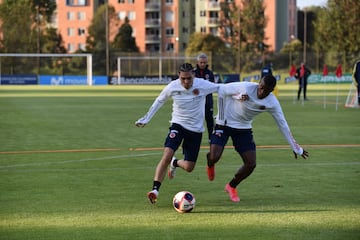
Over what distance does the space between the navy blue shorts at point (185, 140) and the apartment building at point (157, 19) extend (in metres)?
106

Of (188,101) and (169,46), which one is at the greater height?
(169,46)

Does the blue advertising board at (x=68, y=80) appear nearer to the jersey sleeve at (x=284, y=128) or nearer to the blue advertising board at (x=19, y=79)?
the blue advertising board at (x=19, y=79)

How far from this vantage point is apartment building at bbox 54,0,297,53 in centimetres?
12019

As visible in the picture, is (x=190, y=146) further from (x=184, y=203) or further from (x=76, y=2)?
(x=76, y=2)

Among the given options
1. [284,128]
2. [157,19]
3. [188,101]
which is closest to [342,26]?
[157,19]

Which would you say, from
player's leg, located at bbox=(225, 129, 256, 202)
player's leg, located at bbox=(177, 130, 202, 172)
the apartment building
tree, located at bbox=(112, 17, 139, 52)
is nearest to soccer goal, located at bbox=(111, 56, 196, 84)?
tree, located at bbox=(112, 17, 139, 52)

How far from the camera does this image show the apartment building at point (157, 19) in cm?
12019

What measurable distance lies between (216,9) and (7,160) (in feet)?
349

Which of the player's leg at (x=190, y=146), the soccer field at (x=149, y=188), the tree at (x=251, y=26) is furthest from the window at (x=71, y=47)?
the player's leg at (x=190, y=146)

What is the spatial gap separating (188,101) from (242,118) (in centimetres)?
74

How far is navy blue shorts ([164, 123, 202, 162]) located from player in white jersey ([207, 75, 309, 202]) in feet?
0.72

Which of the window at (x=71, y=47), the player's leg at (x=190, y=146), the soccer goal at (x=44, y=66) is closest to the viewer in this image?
the player's leg at (x=190, y=146)

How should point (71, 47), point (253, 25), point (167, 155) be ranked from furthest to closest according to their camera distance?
point (71, 47) < point (253, 25) < point (167, 155)

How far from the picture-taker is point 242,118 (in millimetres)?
11164
